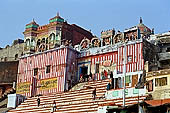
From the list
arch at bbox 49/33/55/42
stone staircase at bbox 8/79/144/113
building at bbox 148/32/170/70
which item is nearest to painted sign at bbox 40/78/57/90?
stone staircase at bbox 8/79/144/113

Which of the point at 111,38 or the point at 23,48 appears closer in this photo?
the point at 111,38

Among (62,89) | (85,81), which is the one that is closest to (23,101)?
(62,89)

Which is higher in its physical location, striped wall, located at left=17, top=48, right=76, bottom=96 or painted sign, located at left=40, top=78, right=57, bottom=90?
striped wall, located at left=17, top=48, right=76, bottom=96

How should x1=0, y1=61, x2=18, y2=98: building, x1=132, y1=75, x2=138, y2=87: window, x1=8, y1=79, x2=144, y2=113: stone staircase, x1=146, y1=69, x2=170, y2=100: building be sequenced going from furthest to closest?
x1=0, y1=61, x2=18, y2=98: building
x1=132, y1=75, x2=138, y2=87: window
x1=8, y1=79, x2=144, y2=113: stone staircase
x1=146, y1=69, x2=170, y2=100: building

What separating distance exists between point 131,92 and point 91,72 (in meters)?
9.17

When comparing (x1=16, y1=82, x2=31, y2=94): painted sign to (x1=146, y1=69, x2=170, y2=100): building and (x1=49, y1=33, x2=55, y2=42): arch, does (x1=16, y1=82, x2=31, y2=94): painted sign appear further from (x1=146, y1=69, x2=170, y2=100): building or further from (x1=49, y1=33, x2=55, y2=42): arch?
(x1=146, y1=69, x2=170, y2=100): building

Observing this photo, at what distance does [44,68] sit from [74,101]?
365 inches

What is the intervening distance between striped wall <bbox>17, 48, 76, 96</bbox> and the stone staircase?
2167 millimetres

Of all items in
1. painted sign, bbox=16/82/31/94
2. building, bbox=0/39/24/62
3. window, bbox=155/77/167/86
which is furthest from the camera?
building, bbox=0/39/24/62

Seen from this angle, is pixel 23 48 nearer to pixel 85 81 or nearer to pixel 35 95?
pixel 35 95

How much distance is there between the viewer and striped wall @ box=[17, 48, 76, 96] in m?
36.9

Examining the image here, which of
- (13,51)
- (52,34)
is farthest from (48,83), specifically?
(13,51)

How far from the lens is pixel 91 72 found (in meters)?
36.5

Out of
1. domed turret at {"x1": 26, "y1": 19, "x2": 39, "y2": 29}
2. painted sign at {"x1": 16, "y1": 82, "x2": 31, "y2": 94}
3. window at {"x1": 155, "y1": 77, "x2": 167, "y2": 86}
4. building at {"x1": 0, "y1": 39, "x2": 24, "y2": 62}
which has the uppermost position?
domed turret at {"x1": 26, "y1": 19, "x2": 39, "y2": 29}
